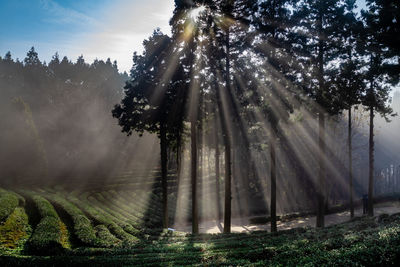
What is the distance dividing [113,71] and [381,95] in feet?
270

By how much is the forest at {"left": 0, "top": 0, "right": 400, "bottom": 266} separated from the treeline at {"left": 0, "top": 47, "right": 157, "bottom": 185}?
0.49 metres

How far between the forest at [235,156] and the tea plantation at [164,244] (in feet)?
0.24

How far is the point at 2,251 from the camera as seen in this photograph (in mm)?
10977

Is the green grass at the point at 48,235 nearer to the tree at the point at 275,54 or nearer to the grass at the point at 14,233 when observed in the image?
the grass at the point at 14,233

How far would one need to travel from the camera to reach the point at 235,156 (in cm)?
4491

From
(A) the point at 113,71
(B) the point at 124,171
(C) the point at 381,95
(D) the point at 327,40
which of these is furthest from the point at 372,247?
(A) the point at 113,71

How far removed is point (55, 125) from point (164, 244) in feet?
165

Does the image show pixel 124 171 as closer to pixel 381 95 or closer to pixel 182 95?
pixel 182 95

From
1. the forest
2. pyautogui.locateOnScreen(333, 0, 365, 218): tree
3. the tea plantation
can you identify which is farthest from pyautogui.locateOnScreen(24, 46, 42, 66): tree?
pyautogui.locateOnScreen(333, 0, 365, 218): tree

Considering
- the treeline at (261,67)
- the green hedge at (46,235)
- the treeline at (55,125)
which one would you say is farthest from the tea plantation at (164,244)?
the treeline at (55,125)

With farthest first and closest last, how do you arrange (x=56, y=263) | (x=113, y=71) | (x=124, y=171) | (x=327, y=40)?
1. (x=113, y=71)
2. (x=124, y=171)
3. (x=327, y=40)
4. (x=56, y=263)

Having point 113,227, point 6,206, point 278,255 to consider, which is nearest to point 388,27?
point 278,255

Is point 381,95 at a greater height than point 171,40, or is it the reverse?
point 171,40

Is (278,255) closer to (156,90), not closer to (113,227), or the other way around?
(113,227)
